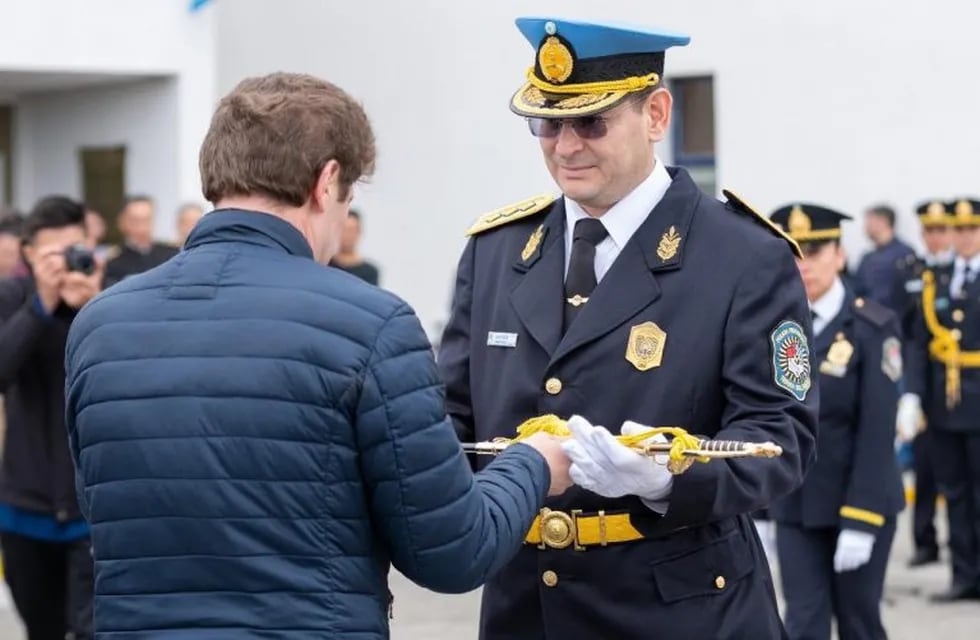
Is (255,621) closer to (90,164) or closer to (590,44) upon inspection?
(590,44)

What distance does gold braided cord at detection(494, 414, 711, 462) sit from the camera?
3377 mm

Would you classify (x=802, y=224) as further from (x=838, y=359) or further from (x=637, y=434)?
(x=637, y=434)

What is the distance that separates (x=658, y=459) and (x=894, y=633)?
5.82 m

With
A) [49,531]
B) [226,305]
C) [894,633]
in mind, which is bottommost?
[894,633]

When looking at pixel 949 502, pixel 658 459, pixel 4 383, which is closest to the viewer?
pixel 658 459

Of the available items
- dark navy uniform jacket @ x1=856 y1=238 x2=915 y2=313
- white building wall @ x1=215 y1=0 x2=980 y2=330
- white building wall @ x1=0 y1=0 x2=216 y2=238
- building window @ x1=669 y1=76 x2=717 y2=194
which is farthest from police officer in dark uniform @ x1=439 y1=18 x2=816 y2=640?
building window @ x1=669 y1=76 x2=717 y2=194

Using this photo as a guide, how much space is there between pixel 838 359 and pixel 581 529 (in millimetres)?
2924

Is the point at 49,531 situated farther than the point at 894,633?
No

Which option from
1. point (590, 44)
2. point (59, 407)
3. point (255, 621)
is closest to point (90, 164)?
point (59, 407)

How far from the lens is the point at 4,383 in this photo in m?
6.24

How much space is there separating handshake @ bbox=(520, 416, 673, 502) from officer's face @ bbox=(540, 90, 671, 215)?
61cm

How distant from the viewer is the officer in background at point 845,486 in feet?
21.0

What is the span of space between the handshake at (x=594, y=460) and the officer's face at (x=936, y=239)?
8529 mm

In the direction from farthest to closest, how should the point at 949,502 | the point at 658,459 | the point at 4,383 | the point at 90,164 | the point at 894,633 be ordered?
the point at 90,164, the point at 949,502, the point at 894,633, the point at 4,383, the point at 658,459
